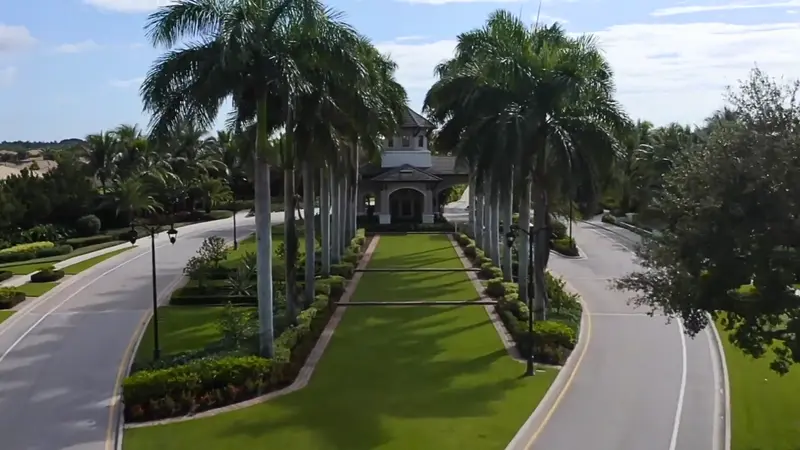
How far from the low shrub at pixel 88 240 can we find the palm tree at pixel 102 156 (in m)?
11.9

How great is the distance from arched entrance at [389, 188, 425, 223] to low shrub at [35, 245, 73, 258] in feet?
74.1

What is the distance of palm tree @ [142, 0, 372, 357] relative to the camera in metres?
20.1

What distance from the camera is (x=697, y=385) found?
69.4ft

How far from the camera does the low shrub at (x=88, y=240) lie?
169ft

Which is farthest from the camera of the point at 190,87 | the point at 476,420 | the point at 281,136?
the point at 281,136

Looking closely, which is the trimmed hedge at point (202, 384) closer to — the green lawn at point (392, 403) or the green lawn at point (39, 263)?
the green lawn at point (392, 403)

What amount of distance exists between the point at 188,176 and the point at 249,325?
155 ft

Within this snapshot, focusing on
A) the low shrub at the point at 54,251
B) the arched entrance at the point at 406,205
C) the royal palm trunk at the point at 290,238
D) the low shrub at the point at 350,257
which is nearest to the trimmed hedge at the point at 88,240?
the low shrub at the point at 54,251

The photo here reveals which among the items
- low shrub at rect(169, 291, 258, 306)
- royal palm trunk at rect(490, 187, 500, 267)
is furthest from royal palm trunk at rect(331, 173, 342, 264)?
low shrub at rect(169, 291, 258, 306)

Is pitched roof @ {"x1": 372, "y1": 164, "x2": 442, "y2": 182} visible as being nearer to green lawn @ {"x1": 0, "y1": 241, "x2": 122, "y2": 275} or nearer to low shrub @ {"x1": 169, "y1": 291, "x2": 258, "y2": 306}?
green lawn @ {"x1": 0, "y1": 241, "x2": 122, "y2": 275}

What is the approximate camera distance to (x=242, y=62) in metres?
19.5

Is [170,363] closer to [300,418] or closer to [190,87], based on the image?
[300,418]

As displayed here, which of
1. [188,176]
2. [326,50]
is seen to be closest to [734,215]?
[326,50]

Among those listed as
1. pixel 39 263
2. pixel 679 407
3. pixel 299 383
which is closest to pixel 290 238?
pixel 299 383
